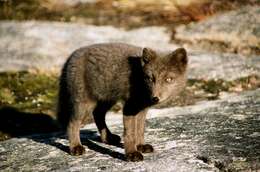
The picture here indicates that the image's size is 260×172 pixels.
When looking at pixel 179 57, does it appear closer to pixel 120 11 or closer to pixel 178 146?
pixel 178 146

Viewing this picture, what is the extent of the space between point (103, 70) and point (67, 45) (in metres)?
5.98

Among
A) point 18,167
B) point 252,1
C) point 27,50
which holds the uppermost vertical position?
point 252,1

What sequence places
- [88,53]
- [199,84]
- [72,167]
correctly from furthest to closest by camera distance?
[199,84], [88,53], [72,167]

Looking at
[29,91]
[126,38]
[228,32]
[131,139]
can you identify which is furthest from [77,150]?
[228,32]

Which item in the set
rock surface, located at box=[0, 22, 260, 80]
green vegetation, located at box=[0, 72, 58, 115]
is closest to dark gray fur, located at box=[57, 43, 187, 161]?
green vegetation, located at box=[0, 72, 58, 115]

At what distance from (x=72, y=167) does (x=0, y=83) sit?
545 cm

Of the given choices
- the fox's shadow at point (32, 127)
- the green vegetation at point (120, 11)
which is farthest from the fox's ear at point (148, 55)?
the green vegetation at point (120, 11)

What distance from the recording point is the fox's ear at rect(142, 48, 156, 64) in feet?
23.6

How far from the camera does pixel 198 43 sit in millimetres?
13375

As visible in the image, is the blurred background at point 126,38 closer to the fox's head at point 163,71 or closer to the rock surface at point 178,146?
the rock surface at point 178,146

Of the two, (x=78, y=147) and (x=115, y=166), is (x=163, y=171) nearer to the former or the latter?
(x=115, y=166)

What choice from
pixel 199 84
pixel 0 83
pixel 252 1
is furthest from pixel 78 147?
pixel 252 1

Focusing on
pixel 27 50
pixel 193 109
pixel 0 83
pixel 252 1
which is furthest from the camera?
pixel 252 1

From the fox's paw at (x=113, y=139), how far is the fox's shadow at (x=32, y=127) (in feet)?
1.32
